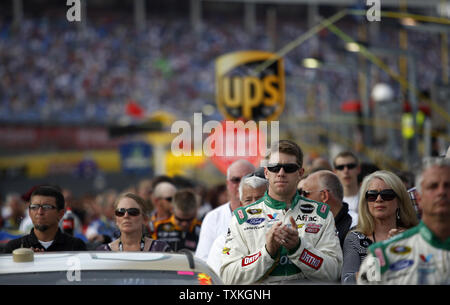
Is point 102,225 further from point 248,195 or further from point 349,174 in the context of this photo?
point 248,195

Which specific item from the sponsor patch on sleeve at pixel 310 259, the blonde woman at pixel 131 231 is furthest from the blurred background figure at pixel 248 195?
the sponsor patch on sleeve at pixel 310 259

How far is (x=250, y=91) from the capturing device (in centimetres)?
1316

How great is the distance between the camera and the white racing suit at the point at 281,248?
410cm

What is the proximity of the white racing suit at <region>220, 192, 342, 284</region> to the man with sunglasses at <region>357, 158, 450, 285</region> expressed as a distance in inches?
37.4

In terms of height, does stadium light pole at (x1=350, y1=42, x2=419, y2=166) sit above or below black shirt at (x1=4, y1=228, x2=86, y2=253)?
above

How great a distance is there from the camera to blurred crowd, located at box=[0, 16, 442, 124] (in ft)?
121

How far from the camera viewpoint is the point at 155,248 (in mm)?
5633

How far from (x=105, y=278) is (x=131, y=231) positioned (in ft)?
7.15

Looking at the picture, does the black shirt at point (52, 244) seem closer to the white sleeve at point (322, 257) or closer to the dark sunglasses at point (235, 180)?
the dark sunglasses at point (235, 180)

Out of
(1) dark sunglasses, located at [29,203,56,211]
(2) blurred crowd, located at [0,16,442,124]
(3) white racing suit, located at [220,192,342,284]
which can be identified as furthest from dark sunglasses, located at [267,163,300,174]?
(2) blurred crowd, located at [0,16,442,124]

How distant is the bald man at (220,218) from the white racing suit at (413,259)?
3.39m

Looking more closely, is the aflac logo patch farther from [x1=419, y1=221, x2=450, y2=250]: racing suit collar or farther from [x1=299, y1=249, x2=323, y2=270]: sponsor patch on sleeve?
[x1=419, y1=221, x2=450, y2=250]: racing suit collar

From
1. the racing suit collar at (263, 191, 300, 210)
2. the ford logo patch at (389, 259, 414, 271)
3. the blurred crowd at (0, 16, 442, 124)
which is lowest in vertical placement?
the ford logo patch at (389, 259, 414, 271)

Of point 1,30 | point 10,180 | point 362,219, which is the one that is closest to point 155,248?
point 362,219
